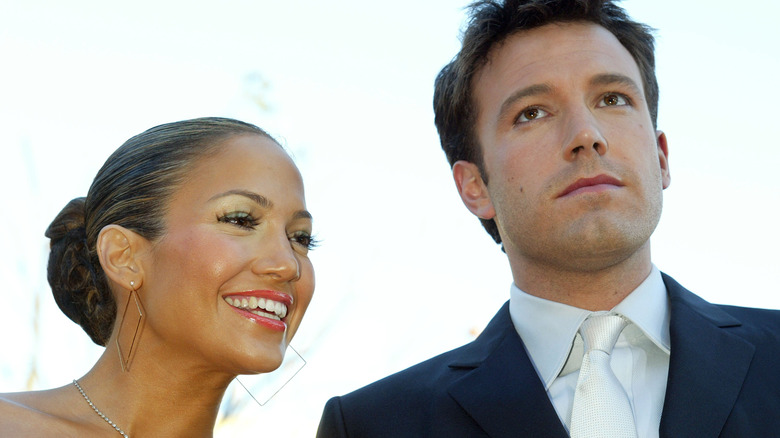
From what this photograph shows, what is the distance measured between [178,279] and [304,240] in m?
0.65

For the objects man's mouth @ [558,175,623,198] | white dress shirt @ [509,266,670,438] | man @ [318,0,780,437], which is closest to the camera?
man @ [318,0,780,437]

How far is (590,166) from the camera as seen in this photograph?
359cm

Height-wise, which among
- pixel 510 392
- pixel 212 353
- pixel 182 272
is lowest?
pixel 510 392

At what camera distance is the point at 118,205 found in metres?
3.73

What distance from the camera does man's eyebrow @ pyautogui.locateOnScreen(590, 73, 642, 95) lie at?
3930 mm

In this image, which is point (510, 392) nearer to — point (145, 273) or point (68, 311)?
point (145, 273)

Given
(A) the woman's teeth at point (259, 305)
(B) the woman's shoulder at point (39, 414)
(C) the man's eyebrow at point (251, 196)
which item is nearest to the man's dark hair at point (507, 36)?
(C) the man's eyebrow at point (251, 196)

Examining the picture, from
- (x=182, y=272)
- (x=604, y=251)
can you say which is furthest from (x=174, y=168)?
(x=604, y=251)

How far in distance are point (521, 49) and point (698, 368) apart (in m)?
1.78

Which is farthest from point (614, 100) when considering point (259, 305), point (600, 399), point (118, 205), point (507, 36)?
point (118, 205)

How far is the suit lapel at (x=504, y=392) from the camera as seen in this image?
3.27 meters

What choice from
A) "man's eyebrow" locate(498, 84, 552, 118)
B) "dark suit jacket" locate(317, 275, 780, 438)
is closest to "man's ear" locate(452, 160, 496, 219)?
"man's eyebrow" locate(498, 84, 552, 118)

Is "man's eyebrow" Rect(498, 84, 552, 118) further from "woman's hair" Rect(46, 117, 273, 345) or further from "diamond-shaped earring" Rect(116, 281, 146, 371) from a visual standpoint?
"diamond-shaped earring" Rect(116, 281, 146, 371)

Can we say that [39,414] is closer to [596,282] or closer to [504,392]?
[504,392]
